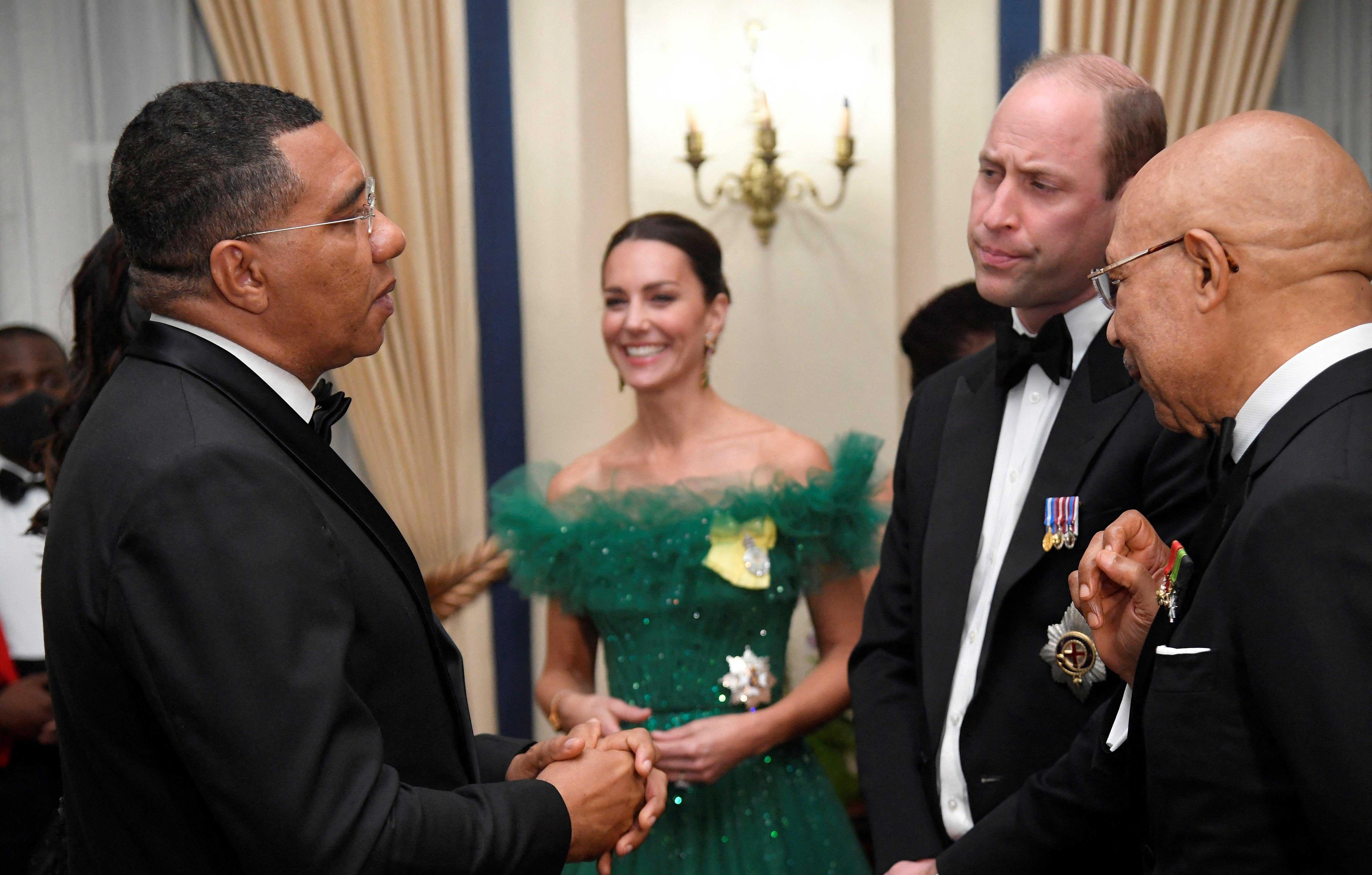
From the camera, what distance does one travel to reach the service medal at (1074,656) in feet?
5.79

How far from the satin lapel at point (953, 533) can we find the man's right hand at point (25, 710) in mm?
1882

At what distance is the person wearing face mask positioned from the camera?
8.77 feet

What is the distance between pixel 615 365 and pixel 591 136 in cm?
128

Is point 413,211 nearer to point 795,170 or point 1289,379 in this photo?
point 795,170

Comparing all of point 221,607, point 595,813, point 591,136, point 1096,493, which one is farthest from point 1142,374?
point 591,136

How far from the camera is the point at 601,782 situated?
1.64m

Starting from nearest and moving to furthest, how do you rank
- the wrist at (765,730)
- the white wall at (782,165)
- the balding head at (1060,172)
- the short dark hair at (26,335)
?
1. the balding head at (1060,172)
2. the wrist at (765,730)
3. the short dark hair at (26,335)
4. the white wall at (782,165)

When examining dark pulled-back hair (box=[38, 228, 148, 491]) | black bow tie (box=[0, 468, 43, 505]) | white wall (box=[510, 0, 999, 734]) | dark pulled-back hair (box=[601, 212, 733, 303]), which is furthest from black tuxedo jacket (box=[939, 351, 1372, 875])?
white wall (box=[510, 0, 999, 734])

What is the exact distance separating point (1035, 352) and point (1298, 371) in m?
0.67

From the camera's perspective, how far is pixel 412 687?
146 centimetres

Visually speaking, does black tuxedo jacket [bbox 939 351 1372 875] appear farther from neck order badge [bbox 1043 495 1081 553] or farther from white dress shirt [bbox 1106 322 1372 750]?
neck order badge [bbox 1043 495 1081 553]

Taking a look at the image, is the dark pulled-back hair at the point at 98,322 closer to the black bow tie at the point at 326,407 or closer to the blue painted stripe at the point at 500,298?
the black bow tie at the point at 326,407

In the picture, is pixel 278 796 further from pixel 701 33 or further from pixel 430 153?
pixel 701 33

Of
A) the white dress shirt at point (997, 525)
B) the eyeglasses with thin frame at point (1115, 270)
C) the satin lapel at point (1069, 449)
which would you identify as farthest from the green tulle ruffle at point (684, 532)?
the eyeglasses with thin frame at point (1115, 270)
